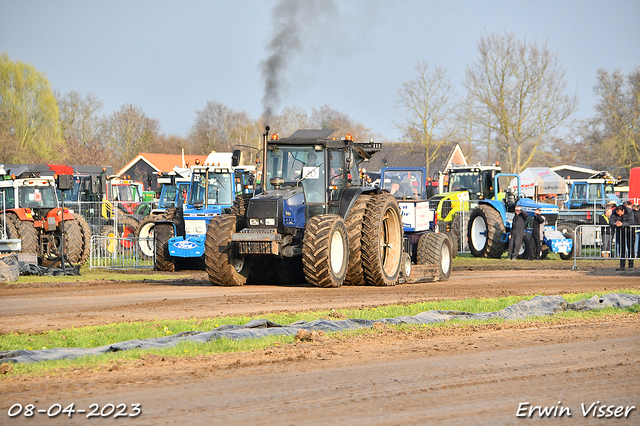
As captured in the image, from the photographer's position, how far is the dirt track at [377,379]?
4.90 meters

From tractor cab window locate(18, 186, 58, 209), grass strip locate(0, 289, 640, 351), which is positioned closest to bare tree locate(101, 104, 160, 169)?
tractor cab window locate(18, 186, 58, 209)

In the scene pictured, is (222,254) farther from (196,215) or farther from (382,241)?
(196,215)

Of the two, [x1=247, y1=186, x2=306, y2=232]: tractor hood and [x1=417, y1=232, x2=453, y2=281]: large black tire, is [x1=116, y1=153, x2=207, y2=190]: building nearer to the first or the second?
[x1=417, y1=232, x2=453, y2=281]: large black tire

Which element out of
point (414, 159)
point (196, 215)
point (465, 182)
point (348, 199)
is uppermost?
point (414, 159)

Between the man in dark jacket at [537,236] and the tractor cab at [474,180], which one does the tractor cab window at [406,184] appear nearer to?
the man in dark jacket at [537,236]

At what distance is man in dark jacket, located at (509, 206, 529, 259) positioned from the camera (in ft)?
76.0

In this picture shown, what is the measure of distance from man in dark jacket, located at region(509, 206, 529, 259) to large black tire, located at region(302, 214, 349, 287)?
10.9 m

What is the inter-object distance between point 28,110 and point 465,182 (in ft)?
138

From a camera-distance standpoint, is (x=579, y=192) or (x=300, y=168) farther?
(x=579, y=192)

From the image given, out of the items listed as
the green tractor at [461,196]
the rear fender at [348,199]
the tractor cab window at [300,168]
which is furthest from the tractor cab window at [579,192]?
the tractor cab window at [300,168]

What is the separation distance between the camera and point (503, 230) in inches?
947

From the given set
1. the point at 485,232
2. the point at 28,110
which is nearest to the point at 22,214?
the point at 485,232

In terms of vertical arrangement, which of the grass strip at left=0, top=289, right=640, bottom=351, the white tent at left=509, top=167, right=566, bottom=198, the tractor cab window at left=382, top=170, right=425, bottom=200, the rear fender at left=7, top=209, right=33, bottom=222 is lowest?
the grass strip at left=0, top=289, right=640, bottom=351

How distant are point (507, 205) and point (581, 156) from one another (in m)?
51.1
